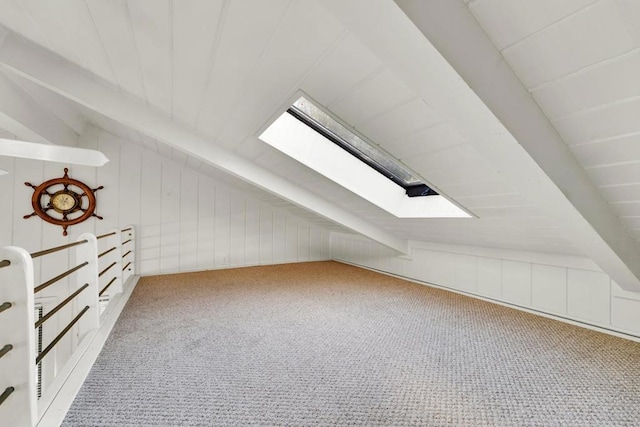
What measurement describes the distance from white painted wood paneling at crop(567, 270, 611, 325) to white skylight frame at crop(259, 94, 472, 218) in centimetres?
80

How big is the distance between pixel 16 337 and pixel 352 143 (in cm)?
193

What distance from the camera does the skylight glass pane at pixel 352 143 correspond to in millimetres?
1980

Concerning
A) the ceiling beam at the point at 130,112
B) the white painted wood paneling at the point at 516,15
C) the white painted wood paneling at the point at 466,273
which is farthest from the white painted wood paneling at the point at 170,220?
the white painted wood paneling at the point at 516,15

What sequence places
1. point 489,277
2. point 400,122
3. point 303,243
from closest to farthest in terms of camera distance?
point 400,122
point 489,277
point 303,243

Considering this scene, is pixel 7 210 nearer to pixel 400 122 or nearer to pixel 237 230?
pixel 237 230

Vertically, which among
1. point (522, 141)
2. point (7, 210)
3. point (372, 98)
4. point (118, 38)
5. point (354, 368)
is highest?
point (118, 38)

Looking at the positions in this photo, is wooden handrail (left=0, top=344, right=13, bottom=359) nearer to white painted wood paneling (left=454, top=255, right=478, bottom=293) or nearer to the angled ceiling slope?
the angled ceiling slope

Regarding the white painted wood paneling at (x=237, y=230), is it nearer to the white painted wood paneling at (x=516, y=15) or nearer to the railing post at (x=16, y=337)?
the railing post at (x=16, y=337)

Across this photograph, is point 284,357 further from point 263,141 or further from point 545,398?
point 263,141

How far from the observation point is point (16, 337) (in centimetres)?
91

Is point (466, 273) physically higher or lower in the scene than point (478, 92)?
lower

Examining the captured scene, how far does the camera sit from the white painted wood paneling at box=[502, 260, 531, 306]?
230 centimetres

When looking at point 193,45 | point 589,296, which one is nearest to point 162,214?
point 193,45

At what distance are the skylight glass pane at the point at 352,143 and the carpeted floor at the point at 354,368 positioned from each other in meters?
0.98
